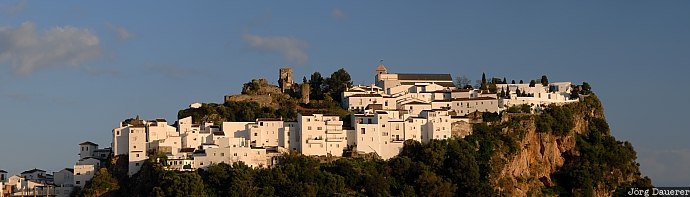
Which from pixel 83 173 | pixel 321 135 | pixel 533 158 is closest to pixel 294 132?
pixel 321 135

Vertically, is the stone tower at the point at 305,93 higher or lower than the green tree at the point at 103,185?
higher

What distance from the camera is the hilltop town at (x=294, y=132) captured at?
70.4 m

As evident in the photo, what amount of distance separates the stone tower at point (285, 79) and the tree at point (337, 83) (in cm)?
280

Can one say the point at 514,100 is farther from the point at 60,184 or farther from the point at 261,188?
the point at 60,184

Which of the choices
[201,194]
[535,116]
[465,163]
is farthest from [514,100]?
[201,194]

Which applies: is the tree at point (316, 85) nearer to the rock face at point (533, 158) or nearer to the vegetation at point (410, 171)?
the vegetation at point (410, 171)

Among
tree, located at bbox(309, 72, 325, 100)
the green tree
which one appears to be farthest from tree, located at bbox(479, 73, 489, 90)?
the green tree

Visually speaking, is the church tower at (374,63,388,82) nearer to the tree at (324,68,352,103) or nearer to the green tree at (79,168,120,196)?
the tree at (324,68,352,103)

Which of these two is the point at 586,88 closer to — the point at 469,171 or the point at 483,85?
the point at 483,85

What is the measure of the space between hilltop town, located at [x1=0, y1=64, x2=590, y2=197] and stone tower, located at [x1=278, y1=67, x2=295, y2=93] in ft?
5.34

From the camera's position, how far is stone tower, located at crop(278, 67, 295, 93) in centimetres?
8512

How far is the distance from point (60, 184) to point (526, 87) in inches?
1362

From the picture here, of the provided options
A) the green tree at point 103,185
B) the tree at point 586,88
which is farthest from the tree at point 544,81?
the green tree at point 103,185

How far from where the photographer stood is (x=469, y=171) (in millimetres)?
71500
